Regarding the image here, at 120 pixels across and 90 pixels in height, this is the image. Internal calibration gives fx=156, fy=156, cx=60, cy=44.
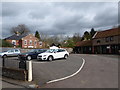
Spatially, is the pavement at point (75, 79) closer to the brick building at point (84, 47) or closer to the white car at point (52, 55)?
the white car at point (52, 55)

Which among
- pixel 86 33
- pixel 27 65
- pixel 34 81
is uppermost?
pixel 86 33

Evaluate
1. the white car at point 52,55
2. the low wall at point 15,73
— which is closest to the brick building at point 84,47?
the white car at point 52,55

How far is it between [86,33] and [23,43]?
33822 millimetres

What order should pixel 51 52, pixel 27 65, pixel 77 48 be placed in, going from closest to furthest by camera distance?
pixel 27 65
pixel 51 52
pixel 77 48

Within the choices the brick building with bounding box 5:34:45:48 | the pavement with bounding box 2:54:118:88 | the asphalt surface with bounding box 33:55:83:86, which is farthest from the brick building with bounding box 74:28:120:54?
the pavement with bounding box 2:54:118:88

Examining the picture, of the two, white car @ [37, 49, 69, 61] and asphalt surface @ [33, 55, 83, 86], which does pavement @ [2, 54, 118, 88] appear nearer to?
asphalt surface @ [33, 55, 83, 86]

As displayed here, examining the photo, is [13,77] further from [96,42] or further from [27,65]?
[96,42]

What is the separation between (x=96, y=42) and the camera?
48.8m

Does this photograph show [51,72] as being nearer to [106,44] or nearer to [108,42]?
[108,42]

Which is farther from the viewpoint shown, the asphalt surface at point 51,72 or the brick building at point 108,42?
the brick building at point 108,42

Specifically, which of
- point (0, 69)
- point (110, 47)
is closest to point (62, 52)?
point (0, 69)

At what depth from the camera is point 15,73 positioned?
11.4 metres

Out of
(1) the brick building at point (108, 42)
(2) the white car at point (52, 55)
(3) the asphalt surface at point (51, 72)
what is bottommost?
(3) the asphalt surface at point (51, 72)

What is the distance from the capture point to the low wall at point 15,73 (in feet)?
Answer: 35.2
